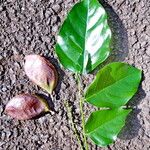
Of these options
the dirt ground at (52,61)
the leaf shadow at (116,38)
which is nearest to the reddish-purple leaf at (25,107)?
the dirt ground at (52,61)

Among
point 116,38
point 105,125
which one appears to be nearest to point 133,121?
point 105,125

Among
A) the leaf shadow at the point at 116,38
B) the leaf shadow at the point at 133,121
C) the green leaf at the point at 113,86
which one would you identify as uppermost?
the leaf shadow at the point at 116,38

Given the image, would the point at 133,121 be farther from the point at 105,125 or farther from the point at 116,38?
the point at 116,38

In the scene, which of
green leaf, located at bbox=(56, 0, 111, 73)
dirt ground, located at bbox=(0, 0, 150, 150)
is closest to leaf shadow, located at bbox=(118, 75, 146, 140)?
dirt ground, located at bbox=(0, 0, 150, 150)

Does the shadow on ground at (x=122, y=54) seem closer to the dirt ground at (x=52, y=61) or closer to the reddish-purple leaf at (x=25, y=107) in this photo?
the dirt ground at (x=52, y=61)

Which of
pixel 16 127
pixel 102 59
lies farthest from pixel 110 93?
pixel 16 127

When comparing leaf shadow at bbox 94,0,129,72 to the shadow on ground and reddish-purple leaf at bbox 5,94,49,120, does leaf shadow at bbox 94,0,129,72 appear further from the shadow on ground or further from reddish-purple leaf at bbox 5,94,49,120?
reddish-purple leaf at bbox 5,94,49,120
